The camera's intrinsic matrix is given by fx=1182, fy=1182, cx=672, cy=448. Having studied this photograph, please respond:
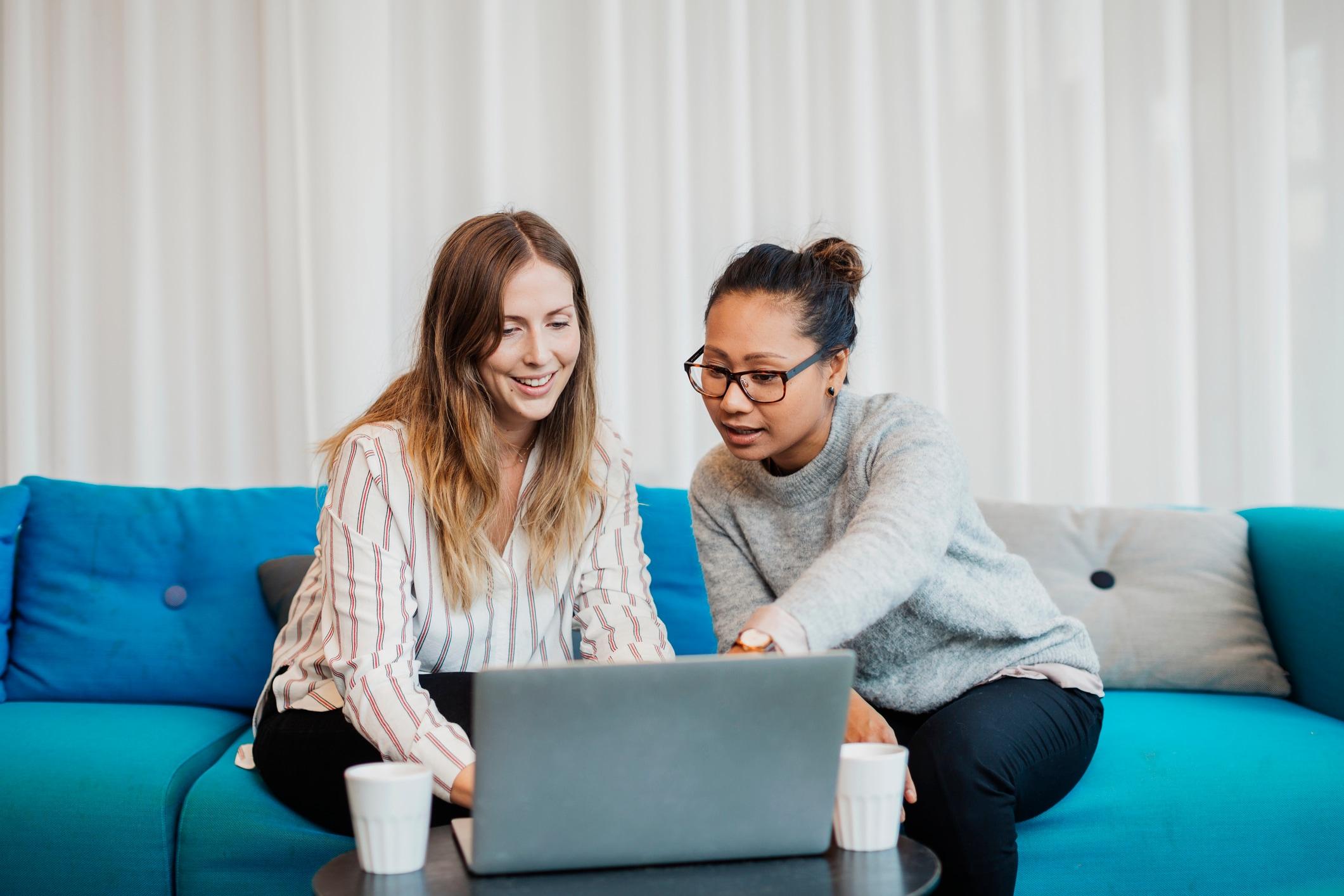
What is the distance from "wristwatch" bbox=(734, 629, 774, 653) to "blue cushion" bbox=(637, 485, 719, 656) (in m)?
0.96

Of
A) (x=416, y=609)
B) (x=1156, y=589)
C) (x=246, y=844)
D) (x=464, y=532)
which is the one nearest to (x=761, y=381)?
(x=464, y=532)

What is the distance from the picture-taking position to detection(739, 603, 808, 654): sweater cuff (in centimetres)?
110

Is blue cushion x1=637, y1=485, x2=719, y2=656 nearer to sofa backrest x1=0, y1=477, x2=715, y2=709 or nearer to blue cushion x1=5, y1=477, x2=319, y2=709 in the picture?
sofa backrest x1=0, y1=477, x2=715, y2=709

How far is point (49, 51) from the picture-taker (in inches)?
104

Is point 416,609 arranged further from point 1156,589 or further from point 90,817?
point 1156,589

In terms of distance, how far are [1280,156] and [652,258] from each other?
141cm

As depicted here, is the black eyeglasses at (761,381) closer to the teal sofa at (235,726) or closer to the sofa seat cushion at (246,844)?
the teal sofa at (235,726)

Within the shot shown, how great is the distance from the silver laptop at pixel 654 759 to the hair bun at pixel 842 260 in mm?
841

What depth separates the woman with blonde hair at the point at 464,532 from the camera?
1.47 metres

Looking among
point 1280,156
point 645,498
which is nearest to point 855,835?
point 645,498

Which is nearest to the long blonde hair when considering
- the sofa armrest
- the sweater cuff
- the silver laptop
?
the sweater cuff

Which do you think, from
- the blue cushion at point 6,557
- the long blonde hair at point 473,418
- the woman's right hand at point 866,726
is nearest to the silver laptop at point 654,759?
the woman's right hand at point 866,726

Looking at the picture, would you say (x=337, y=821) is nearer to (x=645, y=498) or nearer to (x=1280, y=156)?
(x=645, y=498)

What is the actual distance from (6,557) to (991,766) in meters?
1.73
